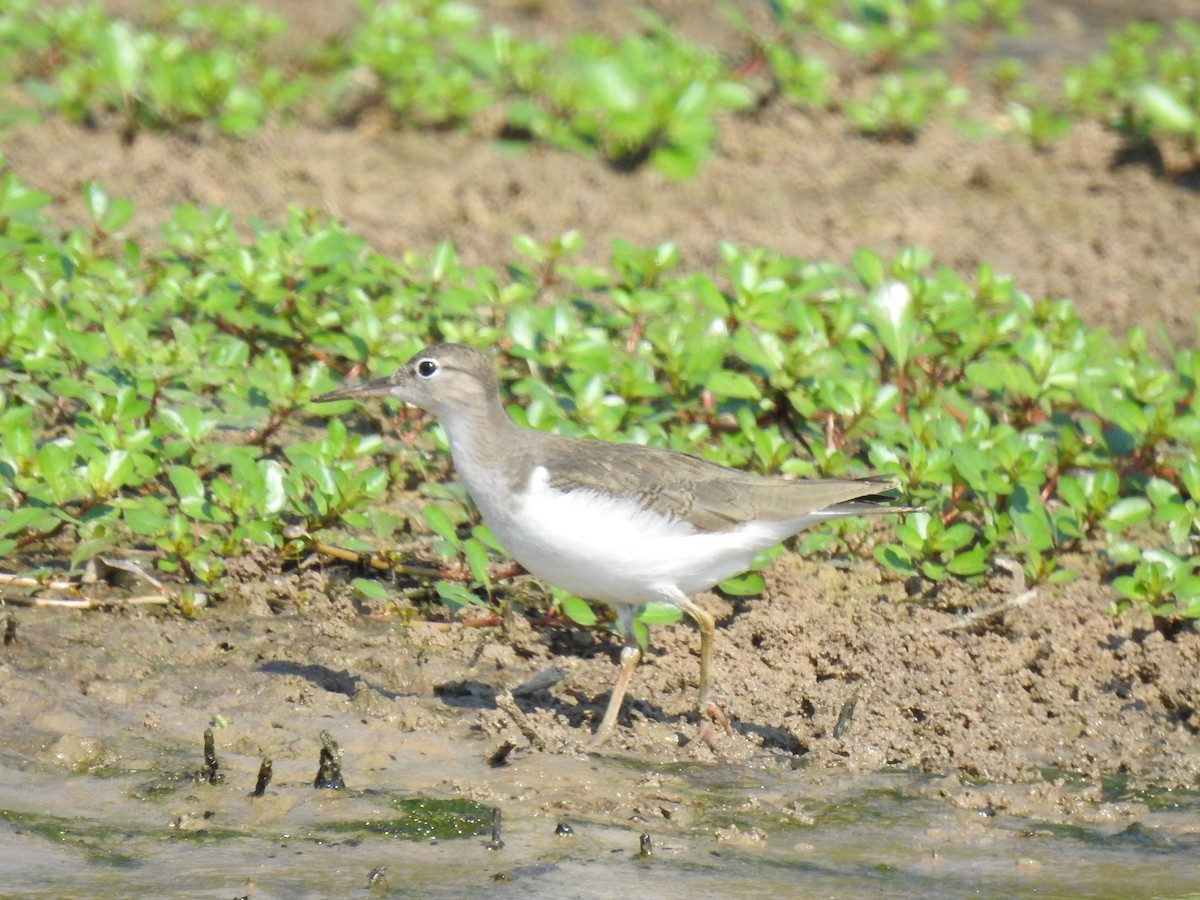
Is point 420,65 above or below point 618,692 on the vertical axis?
above

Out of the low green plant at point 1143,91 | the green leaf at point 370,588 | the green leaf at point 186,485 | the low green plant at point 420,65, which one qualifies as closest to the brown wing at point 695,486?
the green leaf at point 370,588

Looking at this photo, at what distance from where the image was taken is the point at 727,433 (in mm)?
7293

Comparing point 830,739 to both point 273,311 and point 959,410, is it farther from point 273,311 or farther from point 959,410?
point 273,311

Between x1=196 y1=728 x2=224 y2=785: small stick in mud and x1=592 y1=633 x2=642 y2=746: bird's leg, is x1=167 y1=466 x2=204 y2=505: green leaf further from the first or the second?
x1=592 y1=633 x2=642 y2=746: bird's leg

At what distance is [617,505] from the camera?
5.47 meters

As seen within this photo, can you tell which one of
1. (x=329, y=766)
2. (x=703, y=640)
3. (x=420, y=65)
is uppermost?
(x=420, y=65)

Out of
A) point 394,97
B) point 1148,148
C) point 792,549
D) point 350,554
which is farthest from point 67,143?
point 1148,148

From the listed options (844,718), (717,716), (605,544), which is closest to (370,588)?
(605,544)

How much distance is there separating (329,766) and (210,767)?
0.35 m

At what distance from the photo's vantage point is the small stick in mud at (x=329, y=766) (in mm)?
4789

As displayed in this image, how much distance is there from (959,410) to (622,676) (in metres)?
2.79

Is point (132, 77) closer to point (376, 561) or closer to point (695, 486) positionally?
point (376, 561)

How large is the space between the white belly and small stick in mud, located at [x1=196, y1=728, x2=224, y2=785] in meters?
1.22

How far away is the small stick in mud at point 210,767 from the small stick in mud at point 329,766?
0.29 metres
